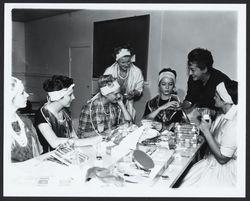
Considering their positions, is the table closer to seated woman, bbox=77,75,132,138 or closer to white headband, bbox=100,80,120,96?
seated woman, bbox=77,75,132,138

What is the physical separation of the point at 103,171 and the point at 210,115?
1.32 metres

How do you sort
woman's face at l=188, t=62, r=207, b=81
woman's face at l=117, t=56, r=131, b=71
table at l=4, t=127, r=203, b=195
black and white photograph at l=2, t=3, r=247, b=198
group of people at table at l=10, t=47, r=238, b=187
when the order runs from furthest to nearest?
woman's face at l=117, t=56, r=131, b=71
woman's face at l=188, t=62, r=207, b=81
group of people at table at l=10, t=47, r=238, b=187
black and white photograph at l=2, t=3, r=247, b=198
table at l=4, t=127, r=203, b=195

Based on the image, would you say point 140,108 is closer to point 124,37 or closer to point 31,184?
point 124,37

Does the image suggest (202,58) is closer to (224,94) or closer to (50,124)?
(224,94)

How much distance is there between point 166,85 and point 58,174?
1.53 meters

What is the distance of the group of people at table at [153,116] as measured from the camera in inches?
71.2

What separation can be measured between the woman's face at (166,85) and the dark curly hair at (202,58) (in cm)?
28

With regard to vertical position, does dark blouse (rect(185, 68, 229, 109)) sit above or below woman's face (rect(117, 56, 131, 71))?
below

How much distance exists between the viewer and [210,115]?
2408mm

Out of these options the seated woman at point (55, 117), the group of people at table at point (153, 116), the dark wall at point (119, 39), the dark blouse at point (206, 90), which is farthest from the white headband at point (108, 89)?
the dark wall at point (119, 39)

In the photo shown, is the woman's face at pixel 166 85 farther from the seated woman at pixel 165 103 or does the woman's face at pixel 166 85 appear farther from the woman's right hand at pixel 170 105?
the woman's right hand at pixel 170 105

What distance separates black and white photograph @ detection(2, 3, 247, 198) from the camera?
153 cm

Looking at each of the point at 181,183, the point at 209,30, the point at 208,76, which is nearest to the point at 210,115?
the point at 208,76

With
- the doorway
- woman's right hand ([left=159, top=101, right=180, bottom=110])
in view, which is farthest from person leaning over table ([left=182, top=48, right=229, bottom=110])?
the doorway
